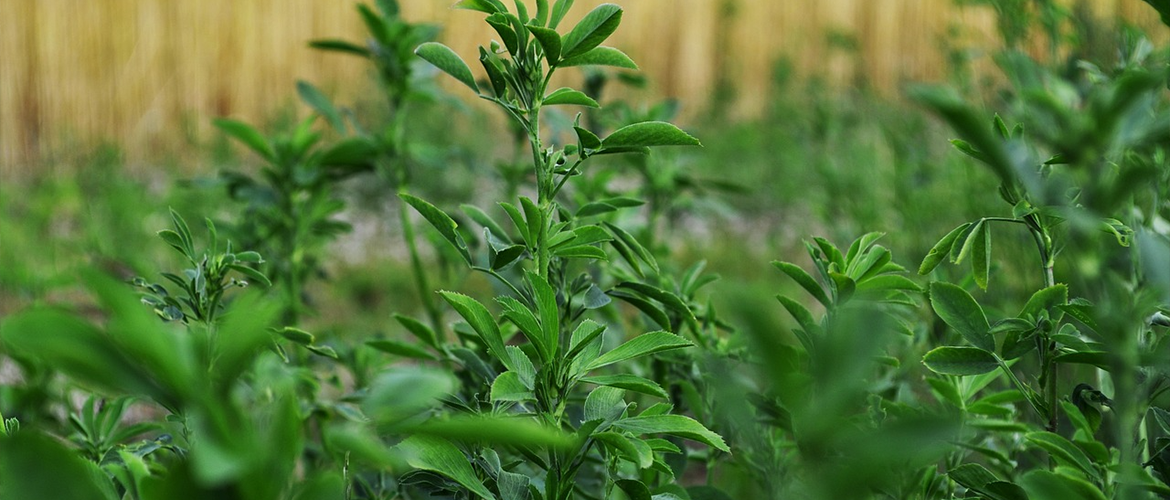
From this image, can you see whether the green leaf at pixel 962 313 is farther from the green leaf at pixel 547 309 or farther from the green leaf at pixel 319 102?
the green leaf at pixel 319 102

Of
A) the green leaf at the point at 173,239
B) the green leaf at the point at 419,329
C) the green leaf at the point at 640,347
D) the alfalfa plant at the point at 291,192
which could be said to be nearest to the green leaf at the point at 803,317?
the green leaf at the point at 640,347

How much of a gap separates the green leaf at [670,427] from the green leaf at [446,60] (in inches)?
10.5

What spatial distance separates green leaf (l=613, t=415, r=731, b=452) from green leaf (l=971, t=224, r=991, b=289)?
0.23 metres

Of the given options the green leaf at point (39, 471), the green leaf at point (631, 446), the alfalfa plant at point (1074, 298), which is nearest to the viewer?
the green leaf at point (39, 471)

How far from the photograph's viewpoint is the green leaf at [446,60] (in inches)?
27.5

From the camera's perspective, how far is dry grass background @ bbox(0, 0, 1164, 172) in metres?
6.36

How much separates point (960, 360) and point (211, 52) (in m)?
6.92

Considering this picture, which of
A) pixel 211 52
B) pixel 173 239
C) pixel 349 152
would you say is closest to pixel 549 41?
pixel 173 239

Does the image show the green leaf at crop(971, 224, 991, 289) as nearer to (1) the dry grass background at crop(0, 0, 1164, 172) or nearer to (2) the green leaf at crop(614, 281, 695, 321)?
(2) the green leaf at crop(614, 281, 695, 321)

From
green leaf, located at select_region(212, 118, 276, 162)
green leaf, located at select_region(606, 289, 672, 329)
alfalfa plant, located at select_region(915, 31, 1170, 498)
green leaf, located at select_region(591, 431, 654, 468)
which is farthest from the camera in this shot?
green leaf, located at select_region(212, 118, 276, 162)

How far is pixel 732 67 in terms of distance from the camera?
25.1 feet

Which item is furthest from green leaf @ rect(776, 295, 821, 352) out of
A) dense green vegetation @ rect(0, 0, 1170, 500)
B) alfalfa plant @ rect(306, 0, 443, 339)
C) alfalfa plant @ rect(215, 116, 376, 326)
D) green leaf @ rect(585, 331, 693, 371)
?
alfalfa plant @ rect(215, 116, 376, 326)

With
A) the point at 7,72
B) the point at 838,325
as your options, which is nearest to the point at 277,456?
the point at 838,325

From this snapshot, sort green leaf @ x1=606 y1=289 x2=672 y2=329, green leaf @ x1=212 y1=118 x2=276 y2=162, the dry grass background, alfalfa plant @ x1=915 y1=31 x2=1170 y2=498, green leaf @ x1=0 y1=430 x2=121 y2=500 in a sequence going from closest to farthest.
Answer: green leaf @ x1=0 y1=430 x2=121 y2=500 < alfalfa plant @ x1=915 y1=31 x2=1170 y2=498 < green leaf @ x1=606 y1=289 x2=672 y2=329 < green leaf @ x1=212 y1=118 x2=276 y2=162 < the dry grass background
